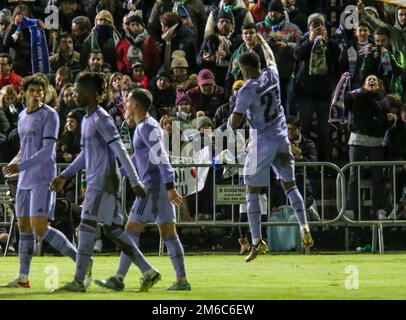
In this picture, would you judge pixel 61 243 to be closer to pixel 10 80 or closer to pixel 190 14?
pixel 10 80

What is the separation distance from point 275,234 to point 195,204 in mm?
1362

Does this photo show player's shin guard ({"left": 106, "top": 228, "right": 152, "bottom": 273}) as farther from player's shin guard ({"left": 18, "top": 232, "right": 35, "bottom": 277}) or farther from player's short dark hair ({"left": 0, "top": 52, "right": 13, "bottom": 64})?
player's short dark hair ({"left": 0, "top": 52, "right": 13, "bottom": 64})

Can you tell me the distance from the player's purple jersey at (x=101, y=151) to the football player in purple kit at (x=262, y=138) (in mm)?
3542

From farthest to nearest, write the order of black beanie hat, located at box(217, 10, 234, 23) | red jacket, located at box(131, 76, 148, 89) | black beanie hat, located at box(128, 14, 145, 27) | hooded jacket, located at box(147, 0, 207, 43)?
hooded jacket, located at box(147, 0, 207, 43) → black beanie hat, located at box(128, 14, 145, 27) → black beanie hat, located at box(217, 10, 234, 23) → red jacket, located at box(131, 76, 148, 89)

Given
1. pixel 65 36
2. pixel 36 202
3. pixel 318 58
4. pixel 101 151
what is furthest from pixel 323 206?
pixel 101 151

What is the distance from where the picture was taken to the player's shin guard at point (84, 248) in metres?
14.1

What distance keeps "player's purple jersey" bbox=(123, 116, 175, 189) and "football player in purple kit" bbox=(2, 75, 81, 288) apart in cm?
110

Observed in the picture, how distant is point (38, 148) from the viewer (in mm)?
15078

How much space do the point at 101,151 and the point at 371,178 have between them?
9006 millimetres

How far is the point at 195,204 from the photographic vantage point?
22609 mm

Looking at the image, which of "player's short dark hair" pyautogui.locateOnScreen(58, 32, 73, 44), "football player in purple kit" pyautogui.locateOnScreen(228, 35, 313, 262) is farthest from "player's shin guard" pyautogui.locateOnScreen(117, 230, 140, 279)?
"player's short dark hair" pyautogui.locateOnScreen(58, 32, 73, 44)

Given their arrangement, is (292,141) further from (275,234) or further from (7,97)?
(7,97)

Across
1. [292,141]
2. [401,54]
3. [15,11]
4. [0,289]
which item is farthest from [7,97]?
[0,289]

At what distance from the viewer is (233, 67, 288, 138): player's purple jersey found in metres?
17.5
